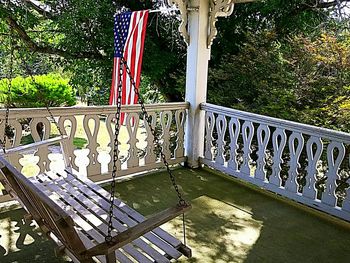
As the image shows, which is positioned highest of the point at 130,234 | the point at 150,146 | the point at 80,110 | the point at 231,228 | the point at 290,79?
the point at 290,79

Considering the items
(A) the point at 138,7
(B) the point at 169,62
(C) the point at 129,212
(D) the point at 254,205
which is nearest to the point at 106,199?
(C) the point at 129,212

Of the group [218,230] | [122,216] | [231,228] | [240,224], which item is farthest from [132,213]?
[240,224]

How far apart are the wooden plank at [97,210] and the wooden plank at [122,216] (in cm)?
2

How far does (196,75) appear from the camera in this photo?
4.45m

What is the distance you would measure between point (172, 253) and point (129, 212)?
1.60 ft

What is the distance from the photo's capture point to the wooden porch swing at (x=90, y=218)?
5.49 feet

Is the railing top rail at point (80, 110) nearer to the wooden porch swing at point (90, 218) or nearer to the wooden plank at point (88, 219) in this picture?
the wooden porch swing at point (90, 218)

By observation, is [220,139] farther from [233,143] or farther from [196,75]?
[196,75]

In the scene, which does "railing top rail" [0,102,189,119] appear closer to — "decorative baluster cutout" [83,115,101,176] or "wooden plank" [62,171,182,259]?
"decorative baluster cutout" [83,115,101,176]

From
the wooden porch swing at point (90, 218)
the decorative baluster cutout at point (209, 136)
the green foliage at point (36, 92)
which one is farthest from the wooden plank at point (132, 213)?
the green foliage at point (36, 92)

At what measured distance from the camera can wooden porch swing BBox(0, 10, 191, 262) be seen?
5.49 ft

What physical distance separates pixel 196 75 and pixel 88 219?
261 cm

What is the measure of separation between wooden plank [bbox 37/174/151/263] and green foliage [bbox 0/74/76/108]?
3.68m

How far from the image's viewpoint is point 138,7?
6.13m
